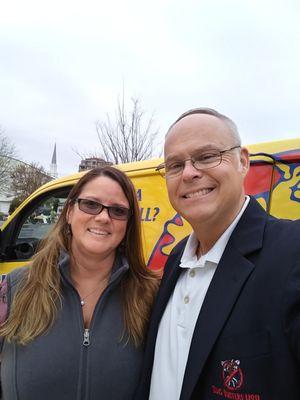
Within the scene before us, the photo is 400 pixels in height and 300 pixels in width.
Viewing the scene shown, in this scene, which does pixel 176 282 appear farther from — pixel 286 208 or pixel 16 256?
pixel 16 256

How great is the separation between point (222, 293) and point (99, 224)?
0.77 m

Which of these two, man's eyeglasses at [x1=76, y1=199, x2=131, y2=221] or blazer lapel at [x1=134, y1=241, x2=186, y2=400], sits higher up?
man's eyeglasses at [x1=76, y1=199, x2=131, y2=221]

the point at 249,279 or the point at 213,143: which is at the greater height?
the point at 213,143

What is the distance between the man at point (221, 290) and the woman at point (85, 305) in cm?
17

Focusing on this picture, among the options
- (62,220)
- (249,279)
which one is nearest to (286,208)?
(249,279)

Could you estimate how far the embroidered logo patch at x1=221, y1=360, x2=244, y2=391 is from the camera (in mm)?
974

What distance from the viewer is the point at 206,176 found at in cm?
134

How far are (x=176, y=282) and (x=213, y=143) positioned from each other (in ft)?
2.11

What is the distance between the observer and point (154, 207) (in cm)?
245

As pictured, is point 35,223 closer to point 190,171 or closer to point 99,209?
point 99,209

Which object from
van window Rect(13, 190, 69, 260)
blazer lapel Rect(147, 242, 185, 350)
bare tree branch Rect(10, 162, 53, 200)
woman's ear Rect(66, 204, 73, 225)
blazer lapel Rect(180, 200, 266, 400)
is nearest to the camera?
blazer lapel Rect(180, 200, 266, 400)

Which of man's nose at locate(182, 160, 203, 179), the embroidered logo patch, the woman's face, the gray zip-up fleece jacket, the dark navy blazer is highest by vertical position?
man's nose at locate(182, 160, 203, 179)

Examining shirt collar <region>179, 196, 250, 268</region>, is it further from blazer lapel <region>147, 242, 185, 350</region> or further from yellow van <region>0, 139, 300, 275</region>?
yellow van <region>0, 139, 300, 275</region>

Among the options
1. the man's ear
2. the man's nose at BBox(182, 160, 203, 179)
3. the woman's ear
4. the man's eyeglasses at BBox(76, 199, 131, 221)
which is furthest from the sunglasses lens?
the man's ear
